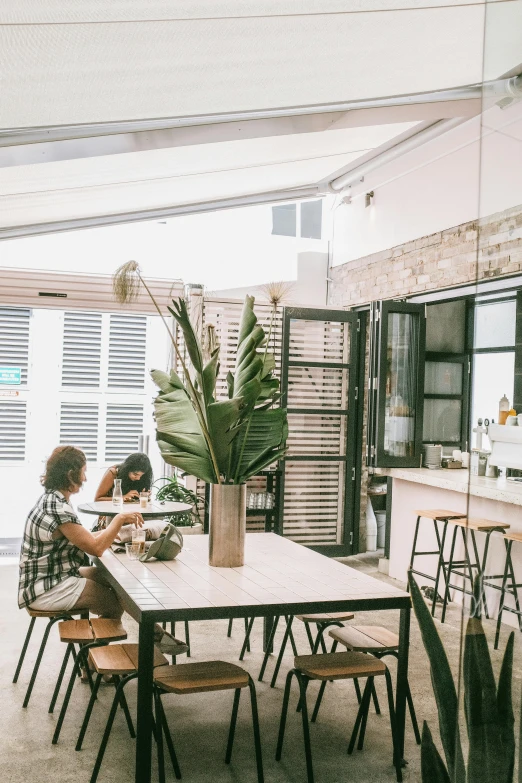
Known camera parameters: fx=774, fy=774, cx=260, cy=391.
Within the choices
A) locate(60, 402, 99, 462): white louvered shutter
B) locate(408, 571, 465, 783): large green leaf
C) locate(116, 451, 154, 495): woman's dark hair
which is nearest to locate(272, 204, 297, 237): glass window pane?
locate(60, 402, 99, 462): white louvered shutter

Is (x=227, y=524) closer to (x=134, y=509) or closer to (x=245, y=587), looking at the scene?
(x=245, y=587)

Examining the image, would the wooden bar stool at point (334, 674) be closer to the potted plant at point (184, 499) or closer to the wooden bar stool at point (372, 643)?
the wooden bar stool at point (372, 643)

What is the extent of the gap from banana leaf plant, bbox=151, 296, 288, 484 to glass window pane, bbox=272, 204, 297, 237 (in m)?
5.32

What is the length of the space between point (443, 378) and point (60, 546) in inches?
216

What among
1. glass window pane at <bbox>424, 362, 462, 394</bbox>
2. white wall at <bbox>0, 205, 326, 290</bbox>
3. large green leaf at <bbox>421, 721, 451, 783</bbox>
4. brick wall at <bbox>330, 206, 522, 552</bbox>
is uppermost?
white wall at <bbox>0, 205, 326, 290</bbox>

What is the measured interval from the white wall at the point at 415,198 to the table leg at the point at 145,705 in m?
3.44

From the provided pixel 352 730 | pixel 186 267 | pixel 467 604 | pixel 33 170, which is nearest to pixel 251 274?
pixel 186 267

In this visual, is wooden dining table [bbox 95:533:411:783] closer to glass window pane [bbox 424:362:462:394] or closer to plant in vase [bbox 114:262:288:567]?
plant in vase [bbox 114:262:288:567]

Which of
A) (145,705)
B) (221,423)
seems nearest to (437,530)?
(221,423)

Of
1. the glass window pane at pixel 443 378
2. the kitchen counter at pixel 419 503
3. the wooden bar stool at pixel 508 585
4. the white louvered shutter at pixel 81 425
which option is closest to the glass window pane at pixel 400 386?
the kitchen counter at pixel 419 503

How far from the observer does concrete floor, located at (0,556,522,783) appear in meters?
3.30

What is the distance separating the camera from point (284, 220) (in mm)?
9203

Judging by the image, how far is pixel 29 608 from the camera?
4000mm

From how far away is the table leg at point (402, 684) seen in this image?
10.9ft
